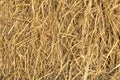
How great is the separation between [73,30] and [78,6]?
4.8 inches

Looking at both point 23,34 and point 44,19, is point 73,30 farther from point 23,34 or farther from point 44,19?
point 23,34

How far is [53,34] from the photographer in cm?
139

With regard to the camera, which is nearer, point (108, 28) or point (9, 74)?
point (108, 28)

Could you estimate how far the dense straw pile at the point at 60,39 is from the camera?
4.35 ft

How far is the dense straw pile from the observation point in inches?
52.2

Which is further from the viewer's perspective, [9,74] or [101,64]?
[9,74]

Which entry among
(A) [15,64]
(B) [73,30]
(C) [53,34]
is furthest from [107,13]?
(A) [15,64]

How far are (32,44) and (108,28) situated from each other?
0.40 metres

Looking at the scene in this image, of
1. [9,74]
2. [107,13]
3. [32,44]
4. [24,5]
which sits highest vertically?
[24,5]

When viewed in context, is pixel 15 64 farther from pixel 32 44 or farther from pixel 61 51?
pixel 61 51

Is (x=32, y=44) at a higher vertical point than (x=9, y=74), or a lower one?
higher

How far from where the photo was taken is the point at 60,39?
4.52ft

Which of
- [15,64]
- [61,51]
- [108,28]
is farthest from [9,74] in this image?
[108,28]

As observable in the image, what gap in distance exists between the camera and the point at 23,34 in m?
1.44
